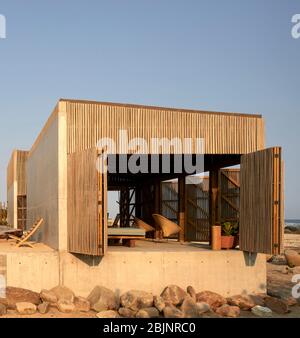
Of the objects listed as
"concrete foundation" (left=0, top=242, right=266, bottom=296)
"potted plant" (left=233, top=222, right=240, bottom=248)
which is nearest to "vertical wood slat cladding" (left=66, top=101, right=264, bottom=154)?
"potted plant" (left=233, top=222, right=240, bottom=248)

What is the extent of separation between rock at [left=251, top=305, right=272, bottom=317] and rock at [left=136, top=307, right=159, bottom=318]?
2216 mm

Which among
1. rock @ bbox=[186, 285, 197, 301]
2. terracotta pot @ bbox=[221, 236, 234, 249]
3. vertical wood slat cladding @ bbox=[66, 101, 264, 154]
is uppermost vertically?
vertical wood slat cladding @ bbox=[66, 101, 264, 154]

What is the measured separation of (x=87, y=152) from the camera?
37.5 feet

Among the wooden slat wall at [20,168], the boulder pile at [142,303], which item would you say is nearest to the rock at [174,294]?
the boulder pile at [142,303]

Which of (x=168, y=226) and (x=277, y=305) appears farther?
(x=168, y=226)

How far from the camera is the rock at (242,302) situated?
461 inches

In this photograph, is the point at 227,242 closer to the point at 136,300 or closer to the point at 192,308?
the point at 192,308

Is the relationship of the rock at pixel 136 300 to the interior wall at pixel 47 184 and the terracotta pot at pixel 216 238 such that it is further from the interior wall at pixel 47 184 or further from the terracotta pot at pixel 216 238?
the terracotta pot at pixel 216 238

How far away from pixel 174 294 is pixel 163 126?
3.99m

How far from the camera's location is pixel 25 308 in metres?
10.4

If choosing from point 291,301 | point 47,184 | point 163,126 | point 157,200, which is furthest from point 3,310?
point 157,200

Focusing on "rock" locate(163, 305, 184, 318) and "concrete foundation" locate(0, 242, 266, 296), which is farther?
"concrete foundation" locate(0, 242, 266, 296)

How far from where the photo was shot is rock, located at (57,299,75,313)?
10570 millimetres

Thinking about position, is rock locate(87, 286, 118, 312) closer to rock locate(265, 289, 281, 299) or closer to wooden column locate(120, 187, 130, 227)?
rock locate(265, 289, 281, 299)
